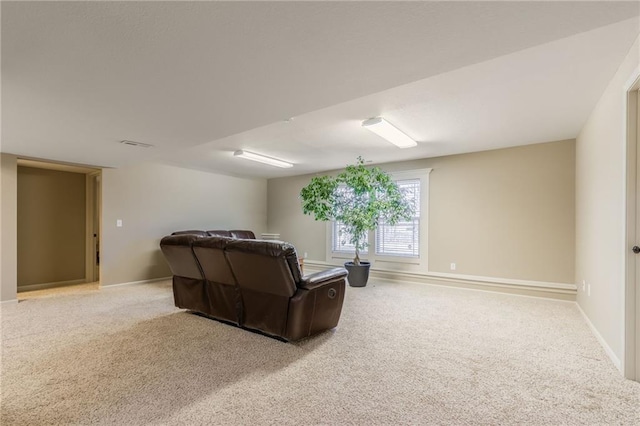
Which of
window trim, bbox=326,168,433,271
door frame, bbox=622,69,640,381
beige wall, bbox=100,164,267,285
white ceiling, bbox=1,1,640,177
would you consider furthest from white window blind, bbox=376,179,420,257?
beige wall, bbox=100,164,267,285

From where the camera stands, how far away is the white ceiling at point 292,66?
4.46 ft

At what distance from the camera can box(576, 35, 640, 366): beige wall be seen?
2.26 metres

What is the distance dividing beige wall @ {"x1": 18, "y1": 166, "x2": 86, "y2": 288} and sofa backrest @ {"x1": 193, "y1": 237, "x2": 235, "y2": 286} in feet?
13.6

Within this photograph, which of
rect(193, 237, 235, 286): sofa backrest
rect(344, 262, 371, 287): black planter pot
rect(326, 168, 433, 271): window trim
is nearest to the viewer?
rect(193, 237, 235, 286): sofa backrest

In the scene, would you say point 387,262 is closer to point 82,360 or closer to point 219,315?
point 219,315

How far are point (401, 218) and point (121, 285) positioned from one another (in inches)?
198

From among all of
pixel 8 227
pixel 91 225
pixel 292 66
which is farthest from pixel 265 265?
pixel 91 225

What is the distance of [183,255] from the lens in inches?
134

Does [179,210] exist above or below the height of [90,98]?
below

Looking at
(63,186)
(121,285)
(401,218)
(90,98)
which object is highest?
(90,98)

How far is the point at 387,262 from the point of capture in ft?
19.1

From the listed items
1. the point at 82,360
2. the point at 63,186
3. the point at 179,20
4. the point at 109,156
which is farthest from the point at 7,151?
the point at 179,20

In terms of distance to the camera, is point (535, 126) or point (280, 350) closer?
point (280, 350)

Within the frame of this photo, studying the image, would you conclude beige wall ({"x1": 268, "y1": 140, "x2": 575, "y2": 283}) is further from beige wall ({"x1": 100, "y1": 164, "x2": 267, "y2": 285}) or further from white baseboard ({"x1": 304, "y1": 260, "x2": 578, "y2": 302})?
beige wall ({"x1": 100, "y1": 164, "x2": 267, "y2": 285})
